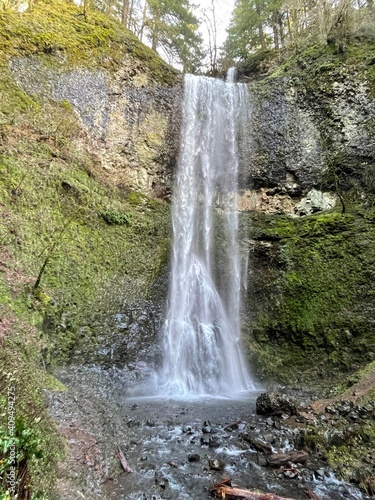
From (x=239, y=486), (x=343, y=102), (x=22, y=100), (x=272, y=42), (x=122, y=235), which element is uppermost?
(x=272, y=42)

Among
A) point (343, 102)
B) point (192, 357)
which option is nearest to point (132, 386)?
point (192, 357)

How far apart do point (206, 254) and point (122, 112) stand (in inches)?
255

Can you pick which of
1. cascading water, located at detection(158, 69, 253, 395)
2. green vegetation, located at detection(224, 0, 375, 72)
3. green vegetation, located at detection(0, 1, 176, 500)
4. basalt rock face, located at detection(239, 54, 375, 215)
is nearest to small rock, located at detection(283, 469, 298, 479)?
green vegetation, located at detection(0, 1, 176, 500)

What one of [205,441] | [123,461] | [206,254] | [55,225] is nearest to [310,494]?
[205,441]

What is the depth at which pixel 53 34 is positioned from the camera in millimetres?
12141

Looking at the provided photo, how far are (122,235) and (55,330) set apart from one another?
454cm

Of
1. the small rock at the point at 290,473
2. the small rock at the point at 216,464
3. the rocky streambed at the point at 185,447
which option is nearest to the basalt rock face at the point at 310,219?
the rocky streambed at the point at 185,447

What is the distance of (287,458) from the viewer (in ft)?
13.4

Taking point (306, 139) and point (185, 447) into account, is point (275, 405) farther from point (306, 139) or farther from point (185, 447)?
point (306, 139)

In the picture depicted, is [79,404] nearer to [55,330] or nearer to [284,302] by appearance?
[55,330]

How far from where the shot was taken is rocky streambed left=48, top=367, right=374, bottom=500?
3.50 m

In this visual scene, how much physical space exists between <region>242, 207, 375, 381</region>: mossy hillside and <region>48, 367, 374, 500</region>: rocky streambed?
301cm

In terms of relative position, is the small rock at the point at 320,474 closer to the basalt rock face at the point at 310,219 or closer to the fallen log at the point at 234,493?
the fallen log at the point at 234,493

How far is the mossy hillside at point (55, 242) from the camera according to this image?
5648 mm
